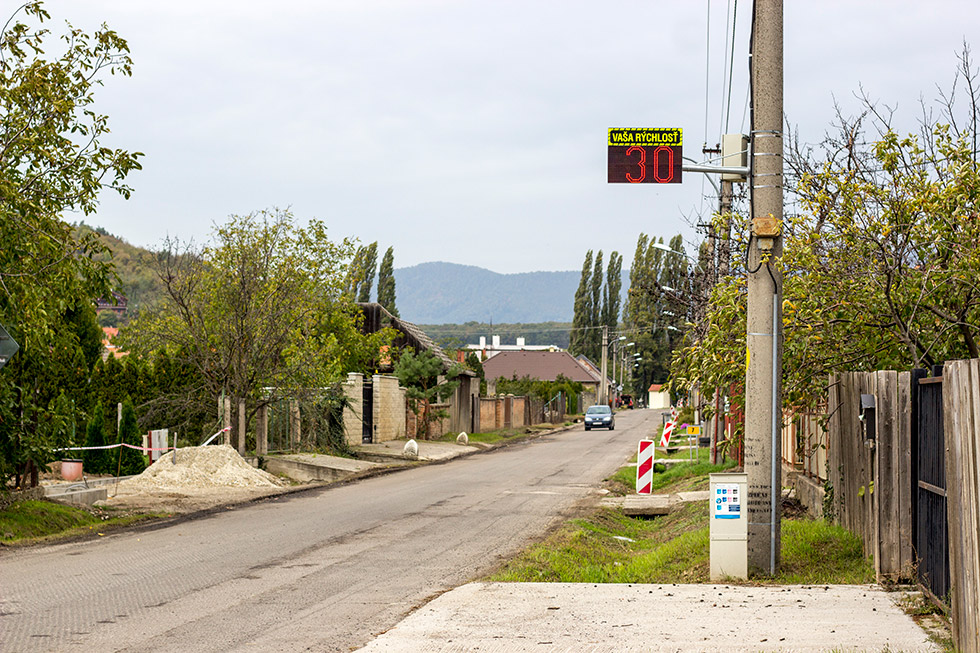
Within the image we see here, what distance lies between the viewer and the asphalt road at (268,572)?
8250 mm

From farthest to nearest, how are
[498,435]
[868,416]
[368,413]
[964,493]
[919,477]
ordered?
[498,435]
[368,413]
[868,416]
[919,477]
[964,493]

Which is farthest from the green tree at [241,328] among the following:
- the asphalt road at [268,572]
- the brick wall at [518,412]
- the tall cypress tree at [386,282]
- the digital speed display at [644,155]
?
the tall cypress tree at [386,282]

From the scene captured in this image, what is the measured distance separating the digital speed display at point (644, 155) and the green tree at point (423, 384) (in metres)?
31.2

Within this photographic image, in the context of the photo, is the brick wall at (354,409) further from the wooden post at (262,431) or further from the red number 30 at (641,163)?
the red number 30 at (641,163)

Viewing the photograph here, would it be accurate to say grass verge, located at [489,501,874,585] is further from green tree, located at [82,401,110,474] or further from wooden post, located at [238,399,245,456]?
green tree, located at [82,401,110,474]

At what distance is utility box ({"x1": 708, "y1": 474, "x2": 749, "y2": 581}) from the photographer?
32.9 ft

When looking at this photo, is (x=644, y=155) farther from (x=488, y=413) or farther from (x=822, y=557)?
(x=488, y=413)

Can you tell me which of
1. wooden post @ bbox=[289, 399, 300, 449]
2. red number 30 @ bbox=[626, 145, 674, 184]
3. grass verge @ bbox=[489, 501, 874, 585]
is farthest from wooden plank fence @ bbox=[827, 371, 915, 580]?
wooden post @ bbox=[289, 399, 300, 449]

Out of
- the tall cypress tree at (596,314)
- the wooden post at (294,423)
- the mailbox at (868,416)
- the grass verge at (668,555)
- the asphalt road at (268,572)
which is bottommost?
the asphalt road at (268,572)

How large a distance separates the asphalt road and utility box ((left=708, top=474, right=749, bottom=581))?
8.47ft

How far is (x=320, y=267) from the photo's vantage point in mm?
36781

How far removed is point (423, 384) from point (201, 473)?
74.9ft

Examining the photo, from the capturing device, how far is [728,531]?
10.0 metres

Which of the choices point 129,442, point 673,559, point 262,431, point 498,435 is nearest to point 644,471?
point 673,559
